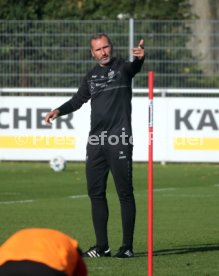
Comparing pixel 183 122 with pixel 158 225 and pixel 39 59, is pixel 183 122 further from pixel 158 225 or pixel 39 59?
pixel 158 225

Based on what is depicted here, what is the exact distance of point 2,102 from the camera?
26.4 metres

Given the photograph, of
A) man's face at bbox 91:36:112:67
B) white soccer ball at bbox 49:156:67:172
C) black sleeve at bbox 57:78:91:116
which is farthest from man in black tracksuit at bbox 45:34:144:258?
white soccer ball at bbox 49:156:67:172

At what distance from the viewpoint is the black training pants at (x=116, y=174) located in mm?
12227

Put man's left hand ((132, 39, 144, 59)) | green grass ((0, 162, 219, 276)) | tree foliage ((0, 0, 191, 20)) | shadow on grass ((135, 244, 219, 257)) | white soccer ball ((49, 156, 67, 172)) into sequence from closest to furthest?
man's left hand ((132, 39, 144, 59)), green grass ((0, 162, 219, 276)), shadow on grass ((135, 244, 219, 257)), white soccer ball ((49, 156, 67, 172)), tree foliage ((0, 0, 191, 20))

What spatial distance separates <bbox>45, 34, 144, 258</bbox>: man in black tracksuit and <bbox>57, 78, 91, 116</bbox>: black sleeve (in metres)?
0.15

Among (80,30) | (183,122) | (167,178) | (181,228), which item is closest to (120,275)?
(181,228)

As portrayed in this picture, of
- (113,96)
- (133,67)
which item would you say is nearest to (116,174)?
(113,96)

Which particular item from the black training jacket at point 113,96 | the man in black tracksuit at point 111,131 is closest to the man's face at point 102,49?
the man in black tracksuit at point 111,131

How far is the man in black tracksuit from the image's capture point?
12188 mm

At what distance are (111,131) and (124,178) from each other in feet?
1.53

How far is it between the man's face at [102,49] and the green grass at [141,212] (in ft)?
6.26

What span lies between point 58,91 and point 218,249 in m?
13.9

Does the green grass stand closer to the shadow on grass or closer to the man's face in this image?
the shadow on grass

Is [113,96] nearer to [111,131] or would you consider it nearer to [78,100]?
[111,131]
